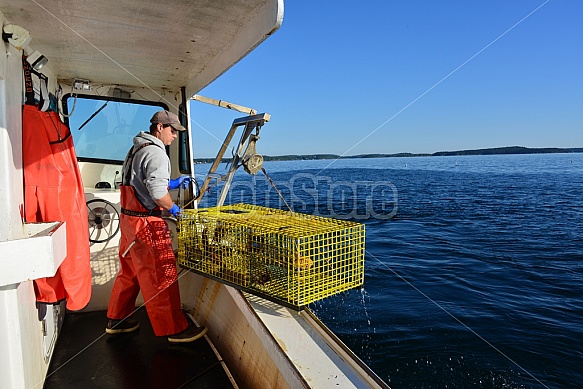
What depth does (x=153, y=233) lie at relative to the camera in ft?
10.6

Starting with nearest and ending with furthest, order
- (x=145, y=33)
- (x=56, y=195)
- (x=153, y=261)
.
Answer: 1. (x=56, y=195)
2. (x=145, y=33)
3. (x=153, y=261)

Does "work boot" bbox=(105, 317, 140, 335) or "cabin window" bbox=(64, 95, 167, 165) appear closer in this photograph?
"work boot" bbox=(105, 317, 140, 335)

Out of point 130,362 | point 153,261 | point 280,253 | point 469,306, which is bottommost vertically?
point 469,306

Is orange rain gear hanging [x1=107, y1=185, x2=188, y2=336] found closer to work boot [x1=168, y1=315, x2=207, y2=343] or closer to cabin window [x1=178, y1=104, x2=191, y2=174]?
work boot [x1=168, y1=315, x2=207, y2=343]

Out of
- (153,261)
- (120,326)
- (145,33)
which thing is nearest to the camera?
(145,33)

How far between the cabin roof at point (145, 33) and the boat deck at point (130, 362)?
2.33 meters

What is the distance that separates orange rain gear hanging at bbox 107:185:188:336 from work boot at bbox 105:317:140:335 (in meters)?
0.40

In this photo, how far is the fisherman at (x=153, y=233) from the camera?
3.14m

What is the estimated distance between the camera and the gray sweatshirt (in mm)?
3068

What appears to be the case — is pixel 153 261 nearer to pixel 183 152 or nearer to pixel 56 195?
pixel 56 195

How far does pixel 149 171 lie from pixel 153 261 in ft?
2.40

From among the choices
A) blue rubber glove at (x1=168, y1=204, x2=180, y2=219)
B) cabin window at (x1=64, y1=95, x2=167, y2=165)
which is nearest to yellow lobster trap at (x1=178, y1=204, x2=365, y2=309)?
blue rubber glove at (x1=168, y1=204, x2=180, y2=219)

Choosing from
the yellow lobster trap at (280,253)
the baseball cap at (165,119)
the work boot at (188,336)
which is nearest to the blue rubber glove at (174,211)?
the yellow lobster trap at (280,253)

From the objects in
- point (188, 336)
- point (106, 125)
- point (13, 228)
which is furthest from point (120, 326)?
point (106, 125)
